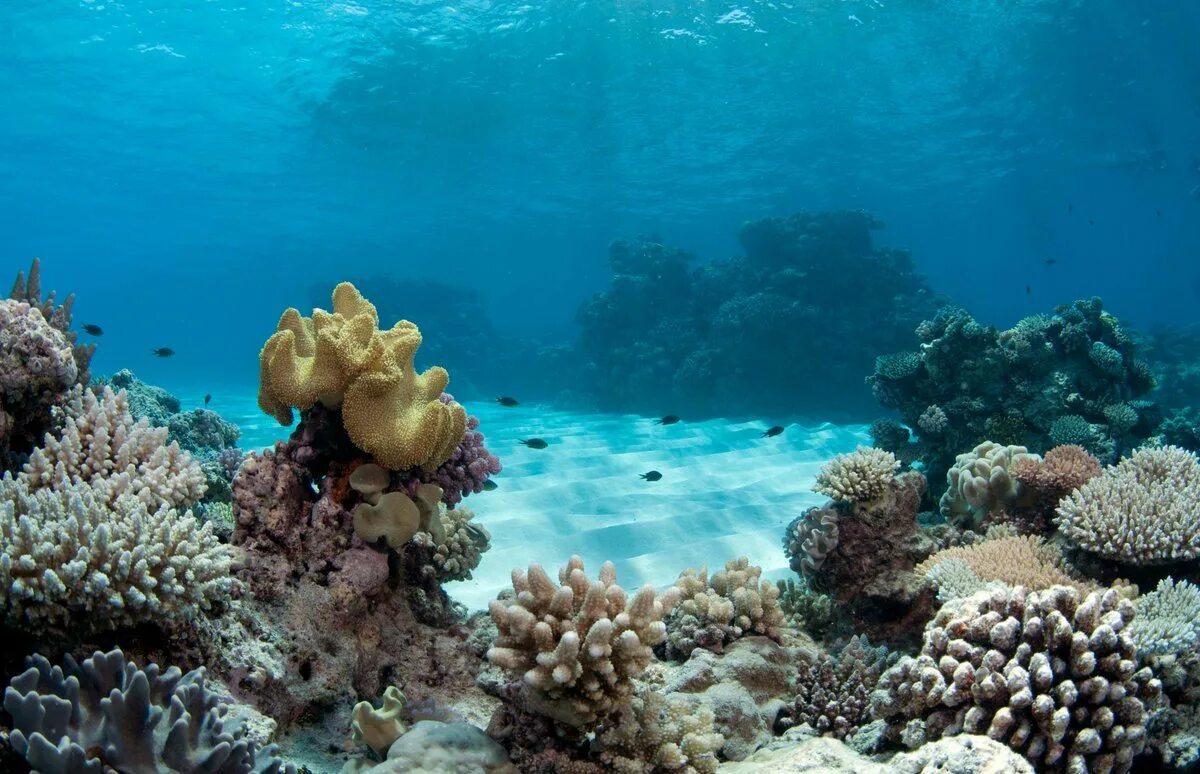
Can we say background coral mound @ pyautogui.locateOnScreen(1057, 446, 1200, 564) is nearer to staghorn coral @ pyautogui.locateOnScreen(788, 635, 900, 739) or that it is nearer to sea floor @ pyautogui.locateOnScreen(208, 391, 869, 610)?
staghorn coral @ pyautogui.locateOnScreen(788, 635, 900, 739)

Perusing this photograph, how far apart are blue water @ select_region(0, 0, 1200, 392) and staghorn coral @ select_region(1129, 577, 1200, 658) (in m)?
26.2

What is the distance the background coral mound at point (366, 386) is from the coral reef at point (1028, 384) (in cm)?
869

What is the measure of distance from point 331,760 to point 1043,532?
202 inches

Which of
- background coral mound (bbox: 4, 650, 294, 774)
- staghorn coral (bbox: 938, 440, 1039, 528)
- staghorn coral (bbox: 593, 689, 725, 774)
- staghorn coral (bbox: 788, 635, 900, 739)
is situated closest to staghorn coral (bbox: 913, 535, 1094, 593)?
staghorn coral (bbox: 938, 440, 1039, 528)

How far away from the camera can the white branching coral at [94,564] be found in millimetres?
2389

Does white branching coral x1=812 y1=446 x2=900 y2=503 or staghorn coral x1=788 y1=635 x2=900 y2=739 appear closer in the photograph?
staghorn coral x1=788 y1=635 x2=900 y2=739

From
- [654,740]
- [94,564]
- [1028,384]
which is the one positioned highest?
[1028,384]

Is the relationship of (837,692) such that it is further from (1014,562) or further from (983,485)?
(983,485)

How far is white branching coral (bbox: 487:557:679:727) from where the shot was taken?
252 cm

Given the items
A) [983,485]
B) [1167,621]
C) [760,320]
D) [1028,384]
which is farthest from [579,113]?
[1167,621]

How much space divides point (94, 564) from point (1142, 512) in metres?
5.40

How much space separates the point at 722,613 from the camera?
4.11 m

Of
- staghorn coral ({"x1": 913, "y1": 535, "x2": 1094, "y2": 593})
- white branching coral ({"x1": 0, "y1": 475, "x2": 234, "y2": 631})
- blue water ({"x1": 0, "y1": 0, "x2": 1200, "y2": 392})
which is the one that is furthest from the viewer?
blue water ({"x1": 0, "y1": 0, "x2": 1200, "y2": 392})

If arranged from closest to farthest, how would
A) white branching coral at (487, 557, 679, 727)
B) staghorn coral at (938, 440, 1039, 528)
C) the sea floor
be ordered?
white branching coral at (487, 557, 679, 727) < staghorn coral at (938, 440, 1039, 528) < the sea floor
